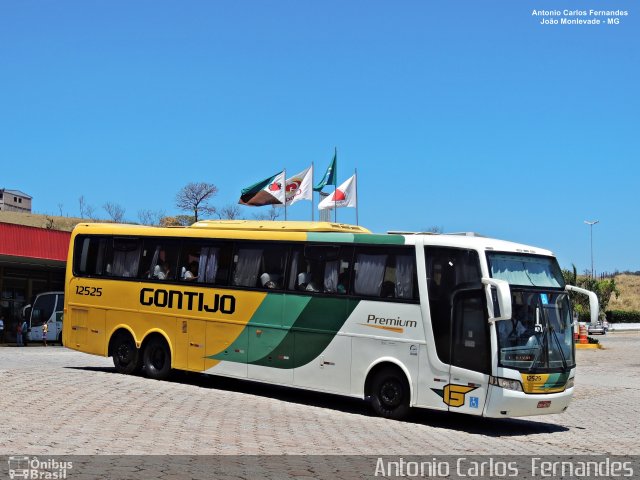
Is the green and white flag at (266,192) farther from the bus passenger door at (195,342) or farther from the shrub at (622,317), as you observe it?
the shrub at (622,317)

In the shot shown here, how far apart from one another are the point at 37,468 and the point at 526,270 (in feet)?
32.1

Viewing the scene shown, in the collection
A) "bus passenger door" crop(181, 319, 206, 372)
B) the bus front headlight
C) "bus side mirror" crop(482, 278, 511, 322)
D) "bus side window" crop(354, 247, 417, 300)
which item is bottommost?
the bus front headlight

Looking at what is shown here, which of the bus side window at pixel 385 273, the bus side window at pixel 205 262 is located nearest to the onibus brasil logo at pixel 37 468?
the bus side window at pixel 385 273

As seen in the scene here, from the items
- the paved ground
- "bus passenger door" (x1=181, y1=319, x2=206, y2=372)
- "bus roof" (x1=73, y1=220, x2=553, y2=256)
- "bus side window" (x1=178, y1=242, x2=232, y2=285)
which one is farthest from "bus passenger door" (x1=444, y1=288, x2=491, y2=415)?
"bus passenger door" (x1=181, y1=319, x2=206, y2=372)

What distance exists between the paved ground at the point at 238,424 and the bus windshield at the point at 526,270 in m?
2.63

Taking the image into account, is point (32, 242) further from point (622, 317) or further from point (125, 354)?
point (622, 317)

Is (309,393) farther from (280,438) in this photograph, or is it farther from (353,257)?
(280,438)

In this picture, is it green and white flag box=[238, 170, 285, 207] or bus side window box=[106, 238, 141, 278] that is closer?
bus side window box=[106, 238, 141, 278]

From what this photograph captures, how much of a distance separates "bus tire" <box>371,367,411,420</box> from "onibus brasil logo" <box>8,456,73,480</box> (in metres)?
8.05

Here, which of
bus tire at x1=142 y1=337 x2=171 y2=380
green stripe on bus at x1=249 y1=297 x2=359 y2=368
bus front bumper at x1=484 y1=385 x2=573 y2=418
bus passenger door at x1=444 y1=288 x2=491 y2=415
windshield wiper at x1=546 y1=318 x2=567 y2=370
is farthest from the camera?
bus tire at x1=142 y1=337 x2=171 y2=380

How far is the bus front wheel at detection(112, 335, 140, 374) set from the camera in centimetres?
2127

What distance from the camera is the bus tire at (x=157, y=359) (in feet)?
68.1

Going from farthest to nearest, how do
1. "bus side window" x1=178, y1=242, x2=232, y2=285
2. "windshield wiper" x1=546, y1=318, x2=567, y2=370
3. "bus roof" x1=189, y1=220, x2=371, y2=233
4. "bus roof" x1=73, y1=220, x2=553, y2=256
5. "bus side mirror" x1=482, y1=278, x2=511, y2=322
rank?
"bus side window" x1=178, y1=242, x2=232, y2=285 < "bus roof" x1=189, y1=220, x2=371, y2=233 < "bus roof" x1=73, y1=220, x2=553, y2=256 < "windshield wiper" x1=546, y1=318, x2=567, y2=370 < "bus side mirror" x1=482, y1=278, x2=511, y2=322

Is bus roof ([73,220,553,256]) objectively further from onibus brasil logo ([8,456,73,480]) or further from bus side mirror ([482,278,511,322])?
onibus brasil logo ([8,456,73,480])
